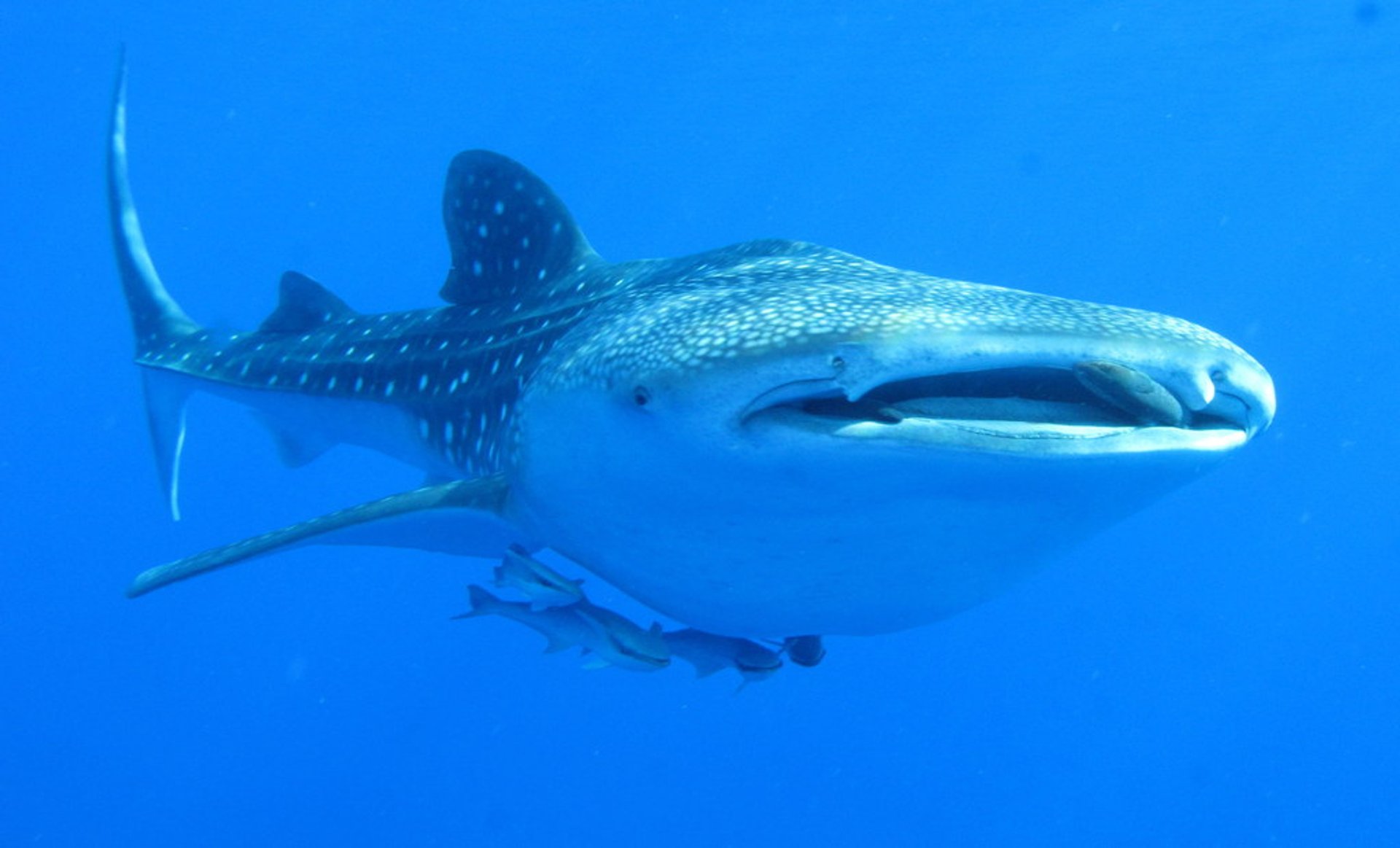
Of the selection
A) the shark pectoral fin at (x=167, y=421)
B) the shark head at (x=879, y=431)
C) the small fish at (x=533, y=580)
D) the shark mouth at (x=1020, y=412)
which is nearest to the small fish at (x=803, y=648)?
the shark head at (x=879, y=431)

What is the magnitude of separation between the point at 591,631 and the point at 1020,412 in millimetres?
2594

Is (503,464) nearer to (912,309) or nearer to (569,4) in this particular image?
(912,309)

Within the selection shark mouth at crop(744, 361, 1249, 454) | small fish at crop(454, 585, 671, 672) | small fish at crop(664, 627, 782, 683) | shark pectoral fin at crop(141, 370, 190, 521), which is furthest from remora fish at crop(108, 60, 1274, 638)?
shark pectoral fin at crop(141, 370, 190, 521)

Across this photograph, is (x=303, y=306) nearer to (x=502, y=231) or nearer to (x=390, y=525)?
(x=502, y=231)

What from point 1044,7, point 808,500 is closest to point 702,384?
point 808,500

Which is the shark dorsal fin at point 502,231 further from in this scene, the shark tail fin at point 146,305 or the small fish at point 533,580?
the shark tail fin at point 146,305

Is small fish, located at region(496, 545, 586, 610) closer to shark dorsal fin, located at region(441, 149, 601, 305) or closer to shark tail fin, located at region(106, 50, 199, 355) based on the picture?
shark dorsal fin, located at region(441, 149, 601, 305)

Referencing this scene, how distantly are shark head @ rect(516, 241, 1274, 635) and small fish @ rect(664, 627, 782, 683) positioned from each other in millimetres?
901

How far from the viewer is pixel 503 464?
3.96 meters

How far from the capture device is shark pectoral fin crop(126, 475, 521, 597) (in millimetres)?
3951

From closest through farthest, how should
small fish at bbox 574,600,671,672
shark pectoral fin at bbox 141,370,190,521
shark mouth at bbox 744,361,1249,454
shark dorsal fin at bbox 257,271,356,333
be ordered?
shark mouth at bbox 744,361,1249,454 < small fish at bbox 574,600,671,672 < shark dorsal fin at bbox 257,271,356,333 < shark pectoral fin at bbox 141,370,190,521

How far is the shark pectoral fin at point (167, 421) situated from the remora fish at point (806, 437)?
136 inches

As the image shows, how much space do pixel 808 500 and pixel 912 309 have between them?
556 mm

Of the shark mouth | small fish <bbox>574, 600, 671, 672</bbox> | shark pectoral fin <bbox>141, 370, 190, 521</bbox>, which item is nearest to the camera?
the shark mouth
